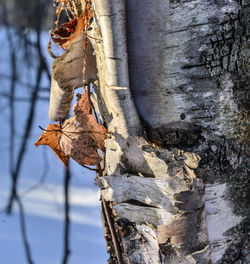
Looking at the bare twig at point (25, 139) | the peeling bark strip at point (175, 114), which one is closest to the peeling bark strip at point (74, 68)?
the peeling bark strip at point (175, 114)

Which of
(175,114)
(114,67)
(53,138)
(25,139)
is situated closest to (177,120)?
(175,114)

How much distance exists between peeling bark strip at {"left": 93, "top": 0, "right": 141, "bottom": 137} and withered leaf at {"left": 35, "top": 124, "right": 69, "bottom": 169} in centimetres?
15

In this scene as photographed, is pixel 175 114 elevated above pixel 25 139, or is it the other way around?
pixel 175 114

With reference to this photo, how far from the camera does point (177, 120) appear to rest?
48 centimetres

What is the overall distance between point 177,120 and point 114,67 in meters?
0.13

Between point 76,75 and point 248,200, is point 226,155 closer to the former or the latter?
point 248,200

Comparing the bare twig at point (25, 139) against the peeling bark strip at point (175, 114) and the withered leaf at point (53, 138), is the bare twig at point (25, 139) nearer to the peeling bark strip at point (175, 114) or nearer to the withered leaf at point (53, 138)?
the withered leaf at point (53, 138)

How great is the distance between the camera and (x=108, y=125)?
1.73 ft

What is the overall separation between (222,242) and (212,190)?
0.10 metres

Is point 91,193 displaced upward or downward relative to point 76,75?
downward

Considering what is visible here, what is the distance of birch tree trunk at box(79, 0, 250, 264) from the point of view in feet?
1.45

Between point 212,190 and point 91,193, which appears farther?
point 91,193

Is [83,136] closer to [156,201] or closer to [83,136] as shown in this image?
[83,136]

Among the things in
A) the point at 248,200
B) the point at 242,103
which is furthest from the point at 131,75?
the point at 248,200
